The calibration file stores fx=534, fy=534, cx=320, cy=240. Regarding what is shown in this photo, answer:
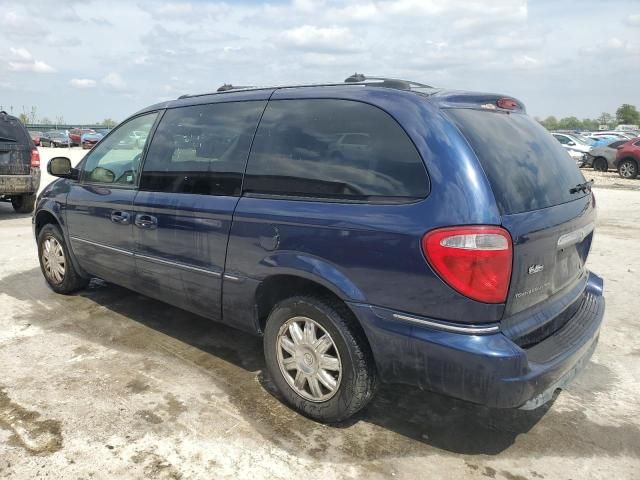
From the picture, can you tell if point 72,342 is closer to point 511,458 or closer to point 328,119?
point 328,119

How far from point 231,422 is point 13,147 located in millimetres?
8212

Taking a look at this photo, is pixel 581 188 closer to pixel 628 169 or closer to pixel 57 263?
pixel 57 263

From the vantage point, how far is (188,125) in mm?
3848

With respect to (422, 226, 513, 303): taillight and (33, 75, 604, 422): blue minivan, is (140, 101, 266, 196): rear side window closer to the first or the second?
(33, 75, 604, 422): blue minivan

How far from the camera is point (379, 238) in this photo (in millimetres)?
2566

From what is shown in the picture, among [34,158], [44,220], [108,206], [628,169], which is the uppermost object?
[628,169]

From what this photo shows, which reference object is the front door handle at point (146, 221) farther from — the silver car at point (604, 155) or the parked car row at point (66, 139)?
the parked car row at point (66, 139)

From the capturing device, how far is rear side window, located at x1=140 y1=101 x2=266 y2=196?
3.38 m

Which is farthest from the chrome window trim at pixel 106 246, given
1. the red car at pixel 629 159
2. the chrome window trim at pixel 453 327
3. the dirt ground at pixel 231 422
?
the red car at pixel 629 159

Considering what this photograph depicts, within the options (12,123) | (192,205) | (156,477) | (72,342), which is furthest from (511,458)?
(12,123)

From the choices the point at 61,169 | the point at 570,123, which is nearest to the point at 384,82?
the point at 61,169

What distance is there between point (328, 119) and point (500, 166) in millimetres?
971

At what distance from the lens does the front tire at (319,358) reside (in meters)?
2.81

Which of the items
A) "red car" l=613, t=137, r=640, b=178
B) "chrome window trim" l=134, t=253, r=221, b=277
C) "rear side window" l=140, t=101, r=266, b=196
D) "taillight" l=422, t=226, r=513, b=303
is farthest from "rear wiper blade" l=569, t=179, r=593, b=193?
"red car" l=613, t=137, r=640, b=178
